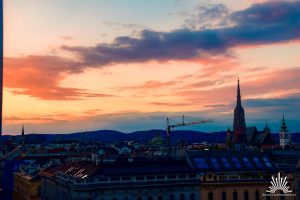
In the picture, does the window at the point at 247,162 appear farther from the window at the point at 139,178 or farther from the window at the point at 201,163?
the window at the point at 139,178

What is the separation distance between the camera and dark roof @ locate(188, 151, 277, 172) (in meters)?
113

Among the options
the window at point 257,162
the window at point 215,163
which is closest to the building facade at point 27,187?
the window at point 215,163

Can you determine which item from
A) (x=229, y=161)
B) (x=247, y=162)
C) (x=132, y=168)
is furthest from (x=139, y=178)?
(x=247, y=162)

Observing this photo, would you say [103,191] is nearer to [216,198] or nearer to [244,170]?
[216,198]

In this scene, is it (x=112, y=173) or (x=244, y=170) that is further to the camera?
(x=244, y=170)

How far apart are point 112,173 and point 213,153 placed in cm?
2944

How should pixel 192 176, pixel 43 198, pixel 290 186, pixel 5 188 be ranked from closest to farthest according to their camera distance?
pixel 192 176 < pixel 290 186 < pixel 43 198 < pixel 5 188

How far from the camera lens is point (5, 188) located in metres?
184

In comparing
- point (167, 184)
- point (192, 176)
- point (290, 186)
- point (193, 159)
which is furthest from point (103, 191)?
point (290, 186)

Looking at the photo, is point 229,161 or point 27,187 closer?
point 229,161

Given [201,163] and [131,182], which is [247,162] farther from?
[131,182]

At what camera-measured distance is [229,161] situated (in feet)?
383

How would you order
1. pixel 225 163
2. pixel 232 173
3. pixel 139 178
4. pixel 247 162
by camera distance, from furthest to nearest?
1. pixel 247 162
2. pixel 225 163
3. pixel 232 173
4. pixel 139 178

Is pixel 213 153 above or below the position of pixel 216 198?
above
